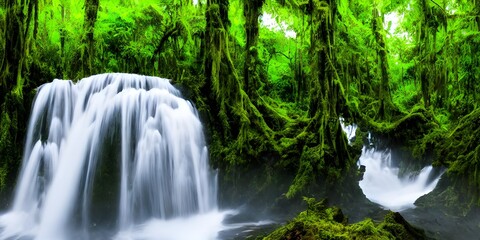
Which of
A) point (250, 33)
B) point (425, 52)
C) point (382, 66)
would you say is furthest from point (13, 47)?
point (382, 66)

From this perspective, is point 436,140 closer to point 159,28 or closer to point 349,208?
point 349,208

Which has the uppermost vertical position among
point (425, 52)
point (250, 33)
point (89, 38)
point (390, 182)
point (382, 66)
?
point (89, 38)

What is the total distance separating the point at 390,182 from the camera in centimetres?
990

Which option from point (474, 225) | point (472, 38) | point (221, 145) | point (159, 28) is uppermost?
point (159, 28)

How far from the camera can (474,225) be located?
613cm

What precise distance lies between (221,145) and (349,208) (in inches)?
106

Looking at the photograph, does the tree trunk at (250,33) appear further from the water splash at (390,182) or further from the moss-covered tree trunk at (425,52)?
the moss-covered tree trunk at (425,52)

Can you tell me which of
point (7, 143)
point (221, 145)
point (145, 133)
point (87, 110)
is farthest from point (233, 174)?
point (7, 143)

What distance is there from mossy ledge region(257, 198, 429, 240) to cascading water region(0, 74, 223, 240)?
2.04m

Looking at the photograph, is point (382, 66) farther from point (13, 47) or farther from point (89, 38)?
point (13, 47)

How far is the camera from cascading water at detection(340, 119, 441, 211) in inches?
330

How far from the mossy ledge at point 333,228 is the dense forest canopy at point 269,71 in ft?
7.19

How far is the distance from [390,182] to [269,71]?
5400mm

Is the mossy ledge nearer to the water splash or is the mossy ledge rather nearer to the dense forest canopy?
the dense forest canopy
